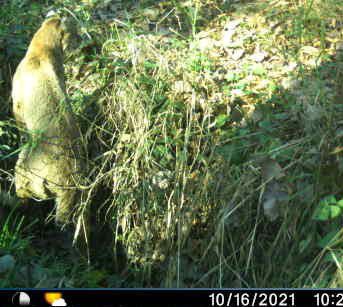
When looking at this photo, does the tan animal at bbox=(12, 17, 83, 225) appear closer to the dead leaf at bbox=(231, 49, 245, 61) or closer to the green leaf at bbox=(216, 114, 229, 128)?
the green leaf at bbox=(216, 114, 229, 128)

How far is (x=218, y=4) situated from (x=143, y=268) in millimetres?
2827

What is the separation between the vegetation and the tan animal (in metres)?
0.15

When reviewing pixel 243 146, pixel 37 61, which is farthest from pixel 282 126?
pixel 37 61

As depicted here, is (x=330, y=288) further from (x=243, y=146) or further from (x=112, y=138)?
(x=112, y=138)

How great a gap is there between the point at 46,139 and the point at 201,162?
3.61 feet

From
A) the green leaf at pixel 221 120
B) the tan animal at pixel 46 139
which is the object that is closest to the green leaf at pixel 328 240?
the green leaf at pixel 221 120

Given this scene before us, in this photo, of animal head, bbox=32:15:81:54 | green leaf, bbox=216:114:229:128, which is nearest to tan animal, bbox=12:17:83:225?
animal head, bbox=32:15:81:54

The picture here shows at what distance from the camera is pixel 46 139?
179 inches

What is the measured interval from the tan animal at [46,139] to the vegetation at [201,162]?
154 mm

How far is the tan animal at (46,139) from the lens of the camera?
14.9 ft

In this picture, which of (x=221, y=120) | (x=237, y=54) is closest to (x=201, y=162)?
(x=221, y=120)

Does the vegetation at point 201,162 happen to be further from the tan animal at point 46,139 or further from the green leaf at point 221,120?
the tan animal at point 46,139

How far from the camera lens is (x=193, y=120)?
15.5 feet

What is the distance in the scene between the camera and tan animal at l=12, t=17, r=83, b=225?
14.9 ft
